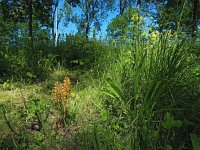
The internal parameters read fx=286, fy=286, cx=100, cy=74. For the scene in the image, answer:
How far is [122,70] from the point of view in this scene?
305cm

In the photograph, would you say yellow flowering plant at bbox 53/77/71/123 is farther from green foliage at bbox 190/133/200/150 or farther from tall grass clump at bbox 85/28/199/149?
green foliage at bbox 190/133/200/150

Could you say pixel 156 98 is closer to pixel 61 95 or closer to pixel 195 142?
pixel 195 142

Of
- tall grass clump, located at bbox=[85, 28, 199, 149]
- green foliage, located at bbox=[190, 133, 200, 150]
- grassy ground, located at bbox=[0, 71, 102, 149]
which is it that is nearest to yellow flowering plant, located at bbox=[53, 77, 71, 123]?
grassy ground, located at bbox=[0, 71, 102, 149]

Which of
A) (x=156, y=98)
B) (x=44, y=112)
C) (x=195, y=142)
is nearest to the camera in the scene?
(x=195, y=142)

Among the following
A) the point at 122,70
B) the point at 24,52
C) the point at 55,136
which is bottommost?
the point at 55,136

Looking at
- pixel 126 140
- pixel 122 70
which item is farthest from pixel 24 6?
pixel 126 140

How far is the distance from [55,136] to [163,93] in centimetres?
97

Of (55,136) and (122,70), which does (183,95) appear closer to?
(122,70)

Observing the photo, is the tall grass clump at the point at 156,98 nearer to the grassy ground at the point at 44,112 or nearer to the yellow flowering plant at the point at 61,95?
the grassy ground at the point at 44,112

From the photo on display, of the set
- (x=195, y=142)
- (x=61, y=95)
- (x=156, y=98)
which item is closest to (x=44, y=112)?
(x=61, y=95)

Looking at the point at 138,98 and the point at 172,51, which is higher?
the point at 172,51

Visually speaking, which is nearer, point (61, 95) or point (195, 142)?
point (195, 142)

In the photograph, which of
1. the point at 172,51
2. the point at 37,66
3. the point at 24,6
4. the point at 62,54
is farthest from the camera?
the point at 24,6

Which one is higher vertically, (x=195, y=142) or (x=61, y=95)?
(x=61, y=95)
